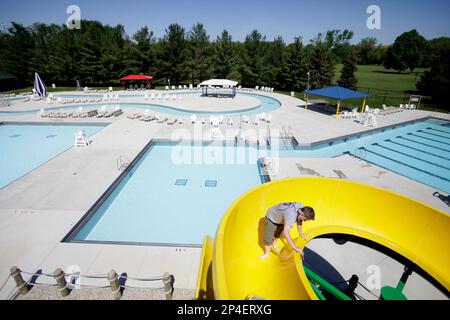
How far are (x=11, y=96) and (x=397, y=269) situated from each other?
128 ft

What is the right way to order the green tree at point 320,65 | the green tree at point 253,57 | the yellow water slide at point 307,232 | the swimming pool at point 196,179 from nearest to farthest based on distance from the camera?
1. the yellow water slide at point 307,232
2. the swimming pool at point 196,179
3. the green tree at point 320,65
4. the green tree at point 253,57

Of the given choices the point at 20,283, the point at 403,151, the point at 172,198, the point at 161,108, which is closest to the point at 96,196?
the point at 172,198

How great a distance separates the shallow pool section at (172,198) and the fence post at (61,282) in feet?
6.50

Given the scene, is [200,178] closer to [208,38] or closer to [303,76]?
[303,76]

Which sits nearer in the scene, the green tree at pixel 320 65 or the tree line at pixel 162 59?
the green tree at pixel 320 65

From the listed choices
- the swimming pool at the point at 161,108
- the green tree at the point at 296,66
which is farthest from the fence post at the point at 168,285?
the green tree at the point at 296,66

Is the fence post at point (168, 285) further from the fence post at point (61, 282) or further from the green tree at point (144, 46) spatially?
the green tree at point (144, 46)

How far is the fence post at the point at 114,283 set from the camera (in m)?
4.44

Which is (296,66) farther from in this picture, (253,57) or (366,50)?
(366,50)

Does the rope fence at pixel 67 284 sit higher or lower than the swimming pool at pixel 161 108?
lower

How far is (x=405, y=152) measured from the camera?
13617 millimetres

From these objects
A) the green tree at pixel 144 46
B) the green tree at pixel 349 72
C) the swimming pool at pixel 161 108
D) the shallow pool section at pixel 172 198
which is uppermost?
the green tree at pixel 144 46

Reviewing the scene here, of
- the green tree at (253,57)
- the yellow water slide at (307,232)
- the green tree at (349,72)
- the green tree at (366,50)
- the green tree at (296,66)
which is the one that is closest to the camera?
the yellow water slide at (307,232)

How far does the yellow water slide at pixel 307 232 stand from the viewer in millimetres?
3287
